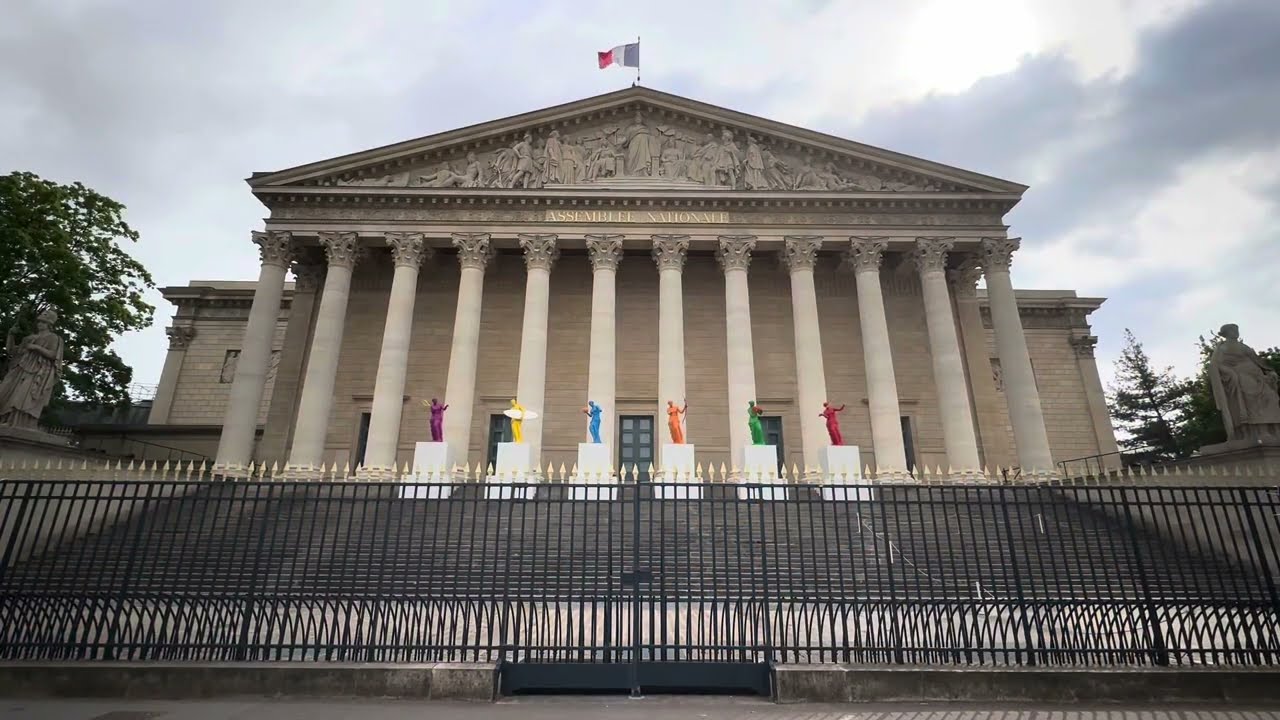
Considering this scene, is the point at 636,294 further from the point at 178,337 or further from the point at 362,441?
the point at 178,337

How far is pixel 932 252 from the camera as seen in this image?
76.9 ft

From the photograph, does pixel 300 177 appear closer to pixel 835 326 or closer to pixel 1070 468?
pixel 835 326

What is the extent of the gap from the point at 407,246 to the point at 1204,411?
39.9 m

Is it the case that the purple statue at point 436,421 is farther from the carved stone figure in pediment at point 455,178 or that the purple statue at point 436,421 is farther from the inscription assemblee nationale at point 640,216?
the carved stone figure in pediment at point 455,178

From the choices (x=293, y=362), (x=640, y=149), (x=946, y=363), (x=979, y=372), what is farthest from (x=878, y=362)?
(x=293, y=362)

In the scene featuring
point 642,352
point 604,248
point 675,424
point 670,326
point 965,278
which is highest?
point 604,248

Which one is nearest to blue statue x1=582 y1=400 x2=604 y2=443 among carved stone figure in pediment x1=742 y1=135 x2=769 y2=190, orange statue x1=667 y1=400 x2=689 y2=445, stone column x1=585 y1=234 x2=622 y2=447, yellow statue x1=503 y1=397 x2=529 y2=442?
stone column x1=585 y1=234 x2=622 y2=447

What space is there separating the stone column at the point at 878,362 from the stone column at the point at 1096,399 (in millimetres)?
14847

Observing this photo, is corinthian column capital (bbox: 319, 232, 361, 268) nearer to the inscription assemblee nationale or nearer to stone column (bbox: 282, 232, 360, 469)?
stone column (bbox: 282, 232, 360, 469)

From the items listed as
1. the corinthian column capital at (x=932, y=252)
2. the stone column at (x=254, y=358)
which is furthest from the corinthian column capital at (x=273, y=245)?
the corinthian column capital at (x=932, y=252)

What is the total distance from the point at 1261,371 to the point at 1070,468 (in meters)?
15.6

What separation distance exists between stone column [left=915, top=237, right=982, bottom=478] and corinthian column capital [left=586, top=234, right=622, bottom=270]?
10.6 metres

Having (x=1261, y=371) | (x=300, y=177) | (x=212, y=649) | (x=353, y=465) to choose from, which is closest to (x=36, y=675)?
(x=212, y=649)

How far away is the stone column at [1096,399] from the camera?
3083 cm
